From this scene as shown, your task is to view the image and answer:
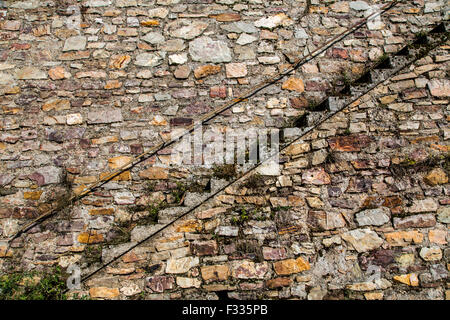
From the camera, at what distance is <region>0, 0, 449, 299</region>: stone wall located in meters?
3.34

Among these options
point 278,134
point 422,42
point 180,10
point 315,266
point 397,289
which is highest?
point 180,10

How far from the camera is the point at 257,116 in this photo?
13.8ft

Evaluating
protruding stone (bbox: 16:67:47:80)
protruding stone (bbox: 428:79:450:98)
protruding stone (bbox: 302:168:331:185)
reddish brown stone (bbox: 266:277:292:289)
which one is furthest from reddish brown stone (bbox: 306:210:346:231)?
protruding stone (bbox: 16:67:47:80)

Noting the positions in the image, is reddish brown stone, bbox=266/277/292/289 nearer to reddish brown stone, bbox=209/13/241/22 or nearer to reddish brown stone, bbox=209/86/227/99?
reddish brown stone, bbox=209/86/227/99

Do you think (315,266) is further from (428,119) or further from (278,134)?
(428,119)

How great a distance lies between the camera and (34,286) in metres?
→ 3.39

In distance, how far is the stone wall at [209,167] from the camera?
3.34 meters

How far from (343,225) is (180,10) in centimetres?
357

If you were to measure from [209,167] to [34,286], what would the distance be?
89.1 inches

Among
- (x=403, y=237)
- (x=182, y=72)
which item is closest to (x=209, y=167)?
(x=182, y=72)

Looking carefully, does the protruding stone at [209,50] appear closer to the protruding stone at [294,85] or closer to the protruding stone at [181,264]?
the protruding stone at [294,85]

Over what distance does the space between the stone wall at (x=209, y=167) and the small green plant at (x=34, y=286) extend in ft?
0.54

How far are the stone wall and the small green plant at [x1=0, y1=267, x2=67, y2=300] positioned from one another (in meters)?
0.17
